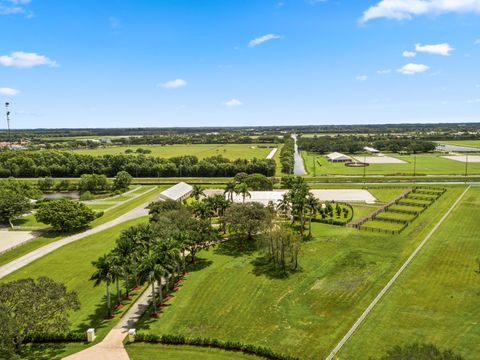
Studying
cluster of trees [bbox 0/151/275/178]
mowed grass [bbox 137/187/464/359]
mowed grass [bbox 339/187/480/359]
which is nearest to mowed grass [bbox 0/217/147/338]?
mowed grass [bbox 137/187/464/359]

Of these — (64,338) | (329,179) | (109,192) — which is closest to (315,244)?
(64,338)

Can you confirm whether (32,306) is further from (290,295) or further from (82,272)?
(290,295)

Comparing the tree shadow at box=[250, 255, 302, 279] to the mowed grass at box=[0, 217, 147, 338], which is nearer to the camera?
the mowed grass at box=[0, 217, 147, 338]

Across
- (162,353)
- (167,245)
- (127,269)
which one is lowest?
(162,353)

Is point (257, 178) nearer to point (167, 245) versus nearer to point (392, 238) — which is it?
point (392, 238)

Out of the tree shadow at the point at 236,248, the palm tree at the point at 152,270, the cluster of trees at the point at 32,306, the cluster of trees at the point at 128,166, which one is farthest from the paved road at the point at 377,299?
the cluster of trees at the point at 128,166

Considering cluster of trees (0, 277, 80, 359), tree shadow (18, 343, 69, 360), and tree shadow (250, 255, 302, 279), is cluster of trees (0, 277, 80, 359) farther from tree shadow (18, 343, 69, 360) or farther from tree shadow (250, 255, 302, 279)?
tree shadow (250, 255, 302, 279)

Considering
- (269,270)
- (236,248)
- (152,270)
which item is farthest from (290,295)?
(236,248)
